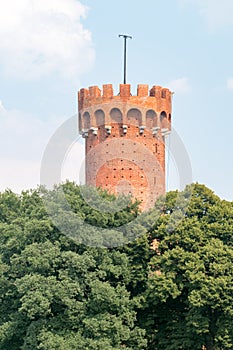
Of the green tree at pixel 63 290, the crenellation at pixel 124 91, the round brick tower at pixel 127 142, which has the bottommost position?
the green tree at pixel 63 290

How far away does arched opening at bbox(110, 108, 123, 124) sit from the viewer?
41188 mm

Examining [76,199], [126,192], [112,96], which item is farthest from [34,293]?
[112,96]

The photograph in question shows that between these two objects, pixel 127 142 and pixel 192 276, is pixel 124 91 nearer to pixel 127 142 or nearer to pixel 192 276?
pixel 127 142

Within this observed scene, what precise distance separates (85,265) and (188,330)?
17.5 feet

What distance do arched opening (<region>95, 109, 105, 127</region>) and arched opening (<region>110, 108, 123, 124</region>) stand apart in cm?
55

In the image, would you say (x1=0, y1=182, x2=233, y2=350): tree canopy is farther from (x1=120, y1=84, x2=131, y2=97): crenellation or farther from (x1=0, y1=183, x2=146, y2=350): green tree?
(x1=120, y1=84, x2=131, y2=97): crenellation

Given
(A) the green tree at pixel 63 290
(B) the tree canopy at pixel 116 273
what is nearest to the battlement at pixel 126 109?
(B) the tree canopy at pixel 116 273

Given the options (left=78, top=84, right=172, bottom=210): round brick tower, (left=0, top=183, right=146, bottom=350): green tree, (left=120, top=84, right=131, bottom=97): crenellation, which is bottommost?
(left=0, top=183, right=146, bottom=350): green tree

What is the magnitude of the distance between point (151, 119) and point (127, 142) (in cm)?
185

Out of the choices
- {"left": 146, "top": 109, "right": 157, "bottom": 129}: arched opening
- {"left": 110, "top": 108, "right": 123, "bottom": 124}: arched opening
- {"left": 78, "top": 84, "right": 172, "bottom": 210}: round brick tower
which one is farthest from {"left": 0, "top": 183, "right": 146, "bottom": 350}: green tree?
{"left": 146, "top": 109, "right": 157, "bottom": 129}: arched opening

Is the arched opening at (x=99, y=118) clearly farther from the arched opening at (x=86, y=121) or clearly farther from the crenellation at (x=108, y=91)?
the crenellation at (x=108, y=91)

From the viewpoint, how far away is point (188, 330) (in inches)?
1328

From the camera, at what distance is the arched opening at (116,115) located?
41.2 m

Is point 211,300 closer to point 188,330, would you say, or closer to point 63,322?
point 188,330
